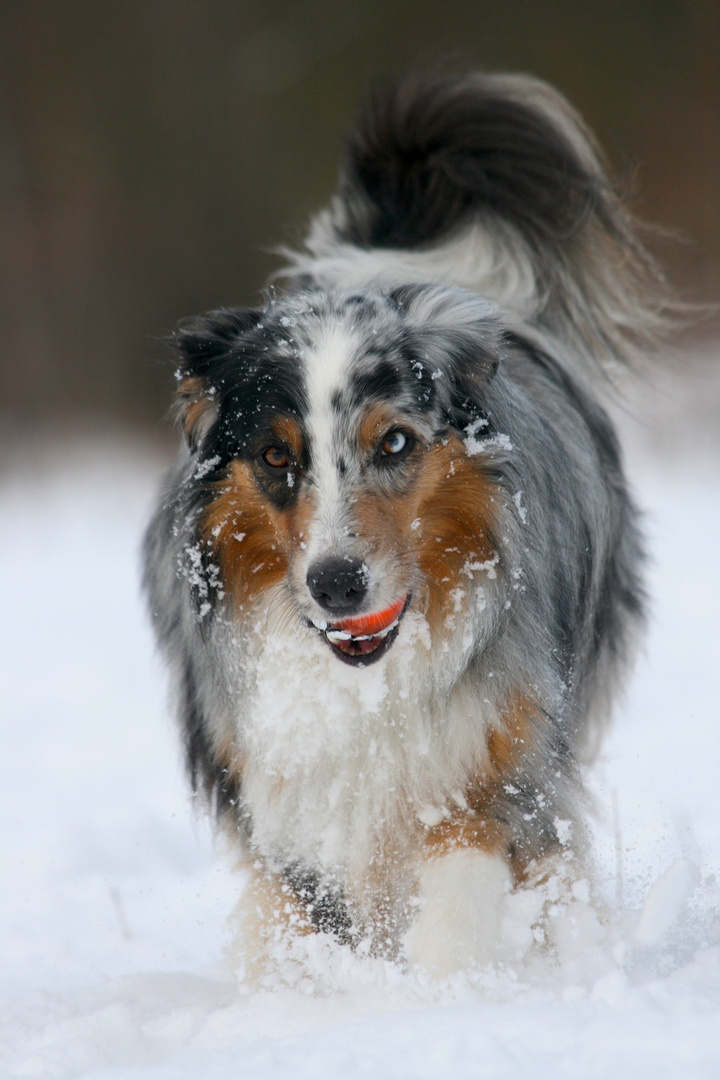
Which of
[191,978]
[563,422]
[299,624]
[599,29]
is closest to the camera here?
[299,624]

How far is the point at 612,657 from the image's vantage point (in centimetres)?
Answer: 338

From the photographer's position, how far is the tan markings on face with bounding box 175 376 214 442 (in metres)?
2.67

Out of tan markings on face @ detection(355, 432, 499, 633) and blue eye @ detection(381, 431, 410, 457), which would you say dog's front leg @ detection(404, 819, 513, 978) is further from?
blue eye @ detection(381, 431, 410, 457)

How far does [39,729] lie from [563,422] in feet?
8.73

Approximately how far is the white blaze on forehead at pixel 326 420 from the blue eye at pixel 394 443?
0.11 m

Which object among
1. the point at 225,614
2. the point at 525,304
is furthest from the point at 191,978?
the point at 525,304

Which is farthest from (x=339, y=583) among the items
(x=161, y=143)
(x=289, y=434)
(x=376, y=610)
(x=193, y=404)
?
(x=161, y=143)

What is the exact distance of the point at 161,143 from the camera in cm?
1085

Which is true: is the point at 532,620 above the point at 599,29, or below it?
below

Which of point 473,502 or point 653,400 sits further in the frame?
point 653,400

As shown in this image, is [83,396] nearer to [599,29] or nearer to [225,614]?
[599,29]

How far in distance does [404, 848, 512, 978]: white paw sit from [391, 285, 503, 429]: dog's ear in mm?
1014

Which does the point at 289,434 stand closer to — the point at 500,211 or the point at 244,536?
the point at 244,536

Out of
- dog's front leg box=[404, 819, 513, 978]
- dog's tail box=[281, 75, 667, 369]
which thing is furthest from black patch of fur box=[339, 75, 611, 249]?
dog's front leg box=[404, 819, 513, 978]
